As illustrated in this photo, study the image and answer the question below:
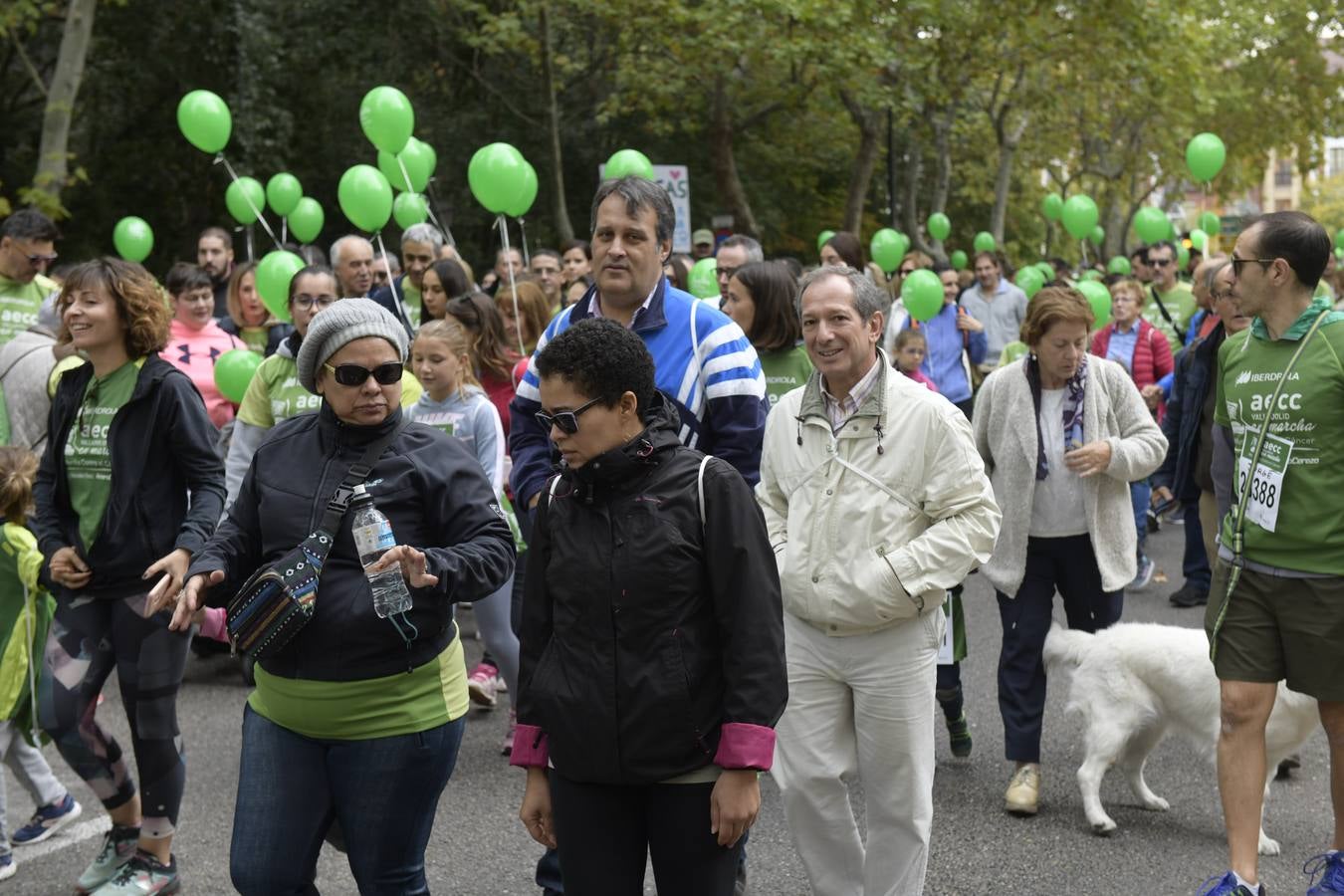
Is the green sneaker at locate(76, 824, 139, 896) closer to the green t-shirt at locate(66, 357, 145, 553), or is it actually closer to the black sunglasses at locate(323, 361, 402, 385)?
the green t-shirt at locate(66, 357, 145, 553)

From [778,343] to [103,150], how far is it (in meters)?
20.4

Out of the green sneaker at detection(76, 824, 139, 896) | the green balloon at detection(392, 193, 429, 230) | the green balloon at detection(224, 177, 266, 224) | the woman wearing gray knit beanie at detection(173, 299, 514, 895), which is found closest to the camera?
the woman wearing gray knit beanie at detection(173, 299, 514, 895)

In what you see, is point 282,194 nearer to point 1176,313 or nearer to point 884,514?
point 1176,313

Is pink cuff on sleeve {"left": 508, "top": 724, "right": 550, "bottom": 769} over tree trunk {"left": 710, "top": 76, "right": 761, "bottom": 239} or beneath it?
beneath

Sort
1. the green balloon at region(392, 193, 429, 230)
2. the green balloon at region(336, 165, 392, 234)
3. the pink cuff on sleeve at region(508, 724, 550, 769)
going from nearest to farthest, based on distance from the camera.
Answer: the pink cuff on sleeve at region(508, 724, 550, 769)
the green balloon at region(336, 165, 392, 234)
the green balloon at region(392, 193, 429, 230)

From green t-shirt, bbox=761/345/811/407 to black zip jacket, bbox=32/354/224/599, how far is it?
2.58 m

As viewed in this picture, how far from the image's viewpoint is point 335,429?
3.62 metres

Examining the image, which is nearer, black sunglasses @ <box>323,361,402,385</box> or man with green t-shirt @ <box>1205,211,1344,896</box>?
black sunglasses @ <box>323,361,402,385</box>

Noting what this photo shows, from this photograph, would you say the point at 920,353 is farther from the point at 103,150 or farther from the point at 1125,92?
the point at 1125,92

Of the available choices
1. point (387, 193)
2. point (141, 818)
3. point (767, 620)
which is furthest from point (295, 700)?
point (387, 193)

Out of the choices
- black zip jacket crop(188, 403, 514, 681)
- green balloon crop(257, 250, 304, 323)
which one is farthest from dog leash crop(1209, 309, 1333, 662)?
green balloon crop(257, 250, 304, 323)

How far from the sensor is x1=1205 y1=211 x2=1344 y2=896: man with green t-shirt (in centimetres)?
442

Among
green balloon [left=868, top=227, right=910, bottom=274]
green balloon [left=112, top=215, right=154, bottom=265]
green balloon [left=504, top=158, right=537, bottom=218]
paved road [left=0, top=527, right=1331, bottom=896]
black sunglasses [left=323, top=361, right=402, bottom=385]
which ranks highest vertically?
green balloon [left=504, top=158, right=537, bottom=218]

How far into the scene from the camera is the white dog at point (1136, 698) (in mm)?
5449
